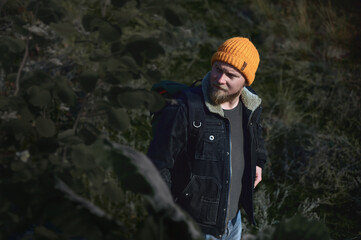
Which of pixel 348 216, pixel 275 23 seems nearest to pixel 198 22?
pixel 275 23

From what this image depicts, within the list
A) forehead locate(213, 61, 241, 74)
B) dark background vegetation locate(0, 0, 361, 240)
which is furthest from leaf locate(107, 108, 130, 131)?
forehead locate(213, 61, 241, 74)

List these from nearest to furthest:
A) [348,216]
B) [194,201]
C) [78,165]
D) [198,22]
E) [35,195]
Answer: [35,195], [78,165], [194,201], [348,216], [198,22]

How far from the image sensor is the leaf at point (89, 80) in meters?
1.17

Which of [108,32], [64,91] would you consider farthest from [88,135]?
[108,32]

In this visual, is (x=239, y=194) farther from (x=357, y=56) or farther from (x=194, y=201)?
(x=357, y=56)

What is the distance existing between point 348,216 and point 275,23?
3.68 metres

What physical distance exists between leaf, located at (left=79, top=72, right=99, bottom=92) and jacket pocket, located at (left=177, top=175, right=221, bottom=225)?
0.99 meters

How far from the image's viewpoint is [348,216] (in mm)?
3418

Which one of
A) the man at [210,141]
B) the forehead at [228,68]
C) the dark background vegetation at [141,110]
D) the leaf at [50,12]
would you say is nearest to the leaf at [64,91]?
the dark background vegetation at [141,110]

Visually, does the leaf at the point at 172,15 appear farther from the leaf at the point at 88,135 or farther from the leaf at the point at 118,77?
the leaf at the point at 88,135

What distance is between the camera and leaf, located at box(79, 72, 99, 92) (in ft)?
3.84

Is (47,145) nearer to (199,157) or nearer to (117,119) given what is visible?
(117,119)

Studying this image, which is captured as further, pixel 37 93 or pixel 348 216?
pixel 348 216

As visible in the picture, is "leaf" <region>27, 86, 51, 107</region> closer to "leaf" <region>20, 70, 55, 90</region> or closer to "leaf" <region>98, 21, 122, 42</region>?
"leaf" <region>20, 70, 55, 90</region>
